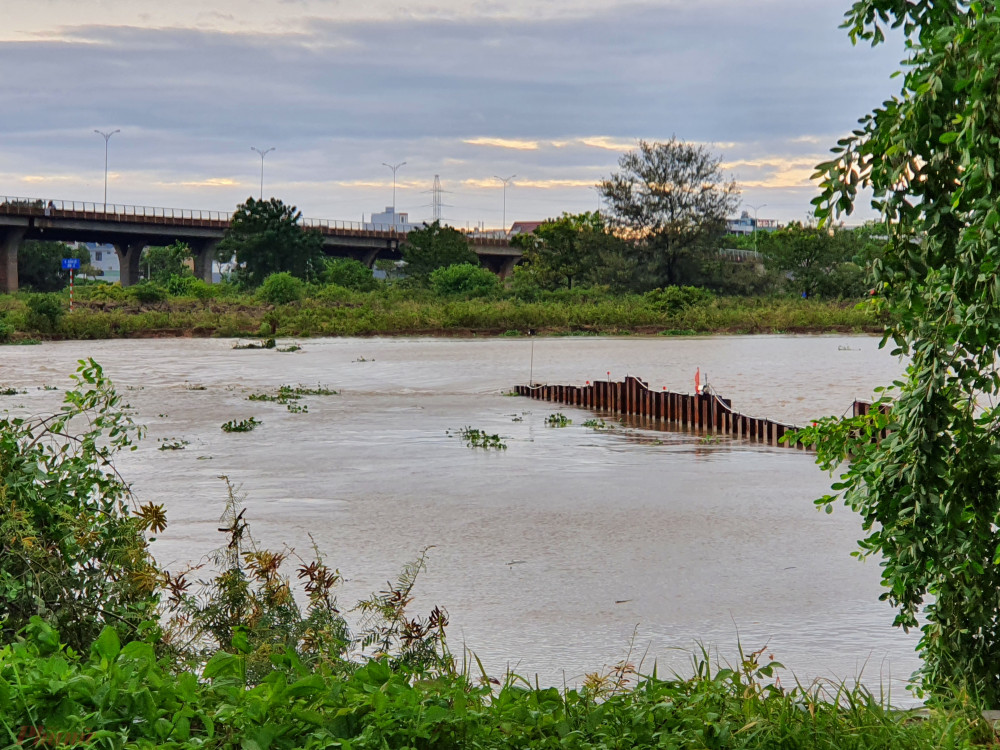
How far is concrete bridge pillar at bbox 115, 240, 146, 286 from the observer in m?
110

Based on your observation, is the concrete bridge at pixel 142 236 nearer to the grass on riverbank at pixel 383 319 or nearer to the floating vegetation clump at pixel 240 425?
the grass on riverbank at pixel 383 319

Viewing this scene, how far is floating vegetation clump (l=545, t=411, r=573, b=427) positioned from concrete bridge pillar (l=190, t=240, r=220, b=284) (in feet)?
304

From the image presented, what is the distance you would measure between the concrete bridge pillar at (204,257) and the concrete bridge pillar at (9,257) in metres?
19.4

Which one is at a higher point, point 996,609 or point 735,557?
point 996,609

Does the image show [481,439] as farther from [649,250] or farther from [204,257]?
[204,257]

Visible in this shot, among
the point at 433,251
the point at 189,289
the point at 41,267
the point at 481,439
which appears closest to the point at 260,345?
the point at 481,439

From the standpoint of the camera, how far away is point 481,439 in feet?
63.1

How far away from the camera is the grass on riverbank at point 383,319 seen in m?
58.3

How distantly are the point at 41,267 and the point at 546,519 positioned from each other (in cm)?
10575

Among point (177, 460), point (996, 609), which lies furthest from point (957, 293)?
point (177, 460)

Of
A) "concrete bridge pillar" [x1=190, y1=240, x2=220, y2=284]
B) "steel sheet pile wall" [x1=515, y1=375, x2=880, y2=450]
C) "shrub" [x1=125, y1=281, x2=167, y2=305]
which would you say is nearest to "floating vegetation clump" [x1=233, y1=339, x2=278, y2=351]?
"steel sheet pile wall" [x1=515, y1=375, x2=880, y2=450]

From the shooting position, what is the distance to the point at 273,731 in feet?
14.7

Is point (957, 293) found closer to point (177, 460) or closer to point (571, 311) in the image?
point (177, 460)

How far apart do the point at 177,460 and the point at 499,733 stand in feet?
43.2
